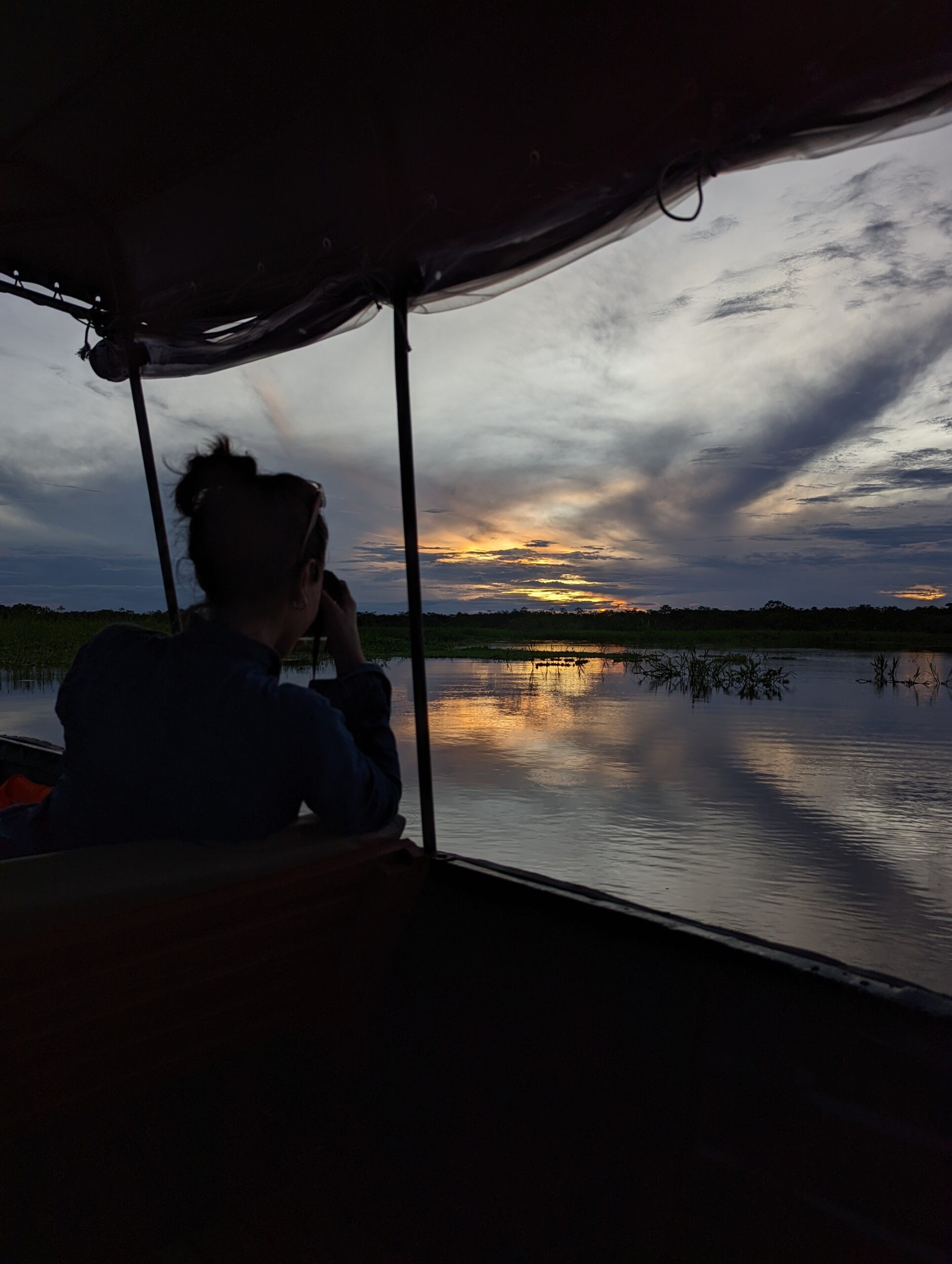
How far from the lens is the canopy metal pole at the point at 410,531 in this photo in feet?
6.02

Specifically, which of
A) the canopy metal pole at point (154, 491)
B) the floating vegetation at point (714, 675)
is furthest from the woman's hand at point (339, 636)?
the floating vegetation at point (714, 675)

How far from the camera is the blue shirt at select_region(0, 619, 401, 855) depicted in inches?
38.8

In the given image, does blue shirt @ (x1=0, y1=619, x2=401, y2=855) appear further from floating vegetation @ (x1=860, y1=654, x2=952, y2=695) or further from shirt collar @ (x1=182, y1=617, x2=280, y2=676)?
floating vegetation @ (x1=860, y1=654, x2=952, y2=695)

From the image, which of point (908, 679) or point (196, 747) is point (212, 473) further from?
point (908, 679)

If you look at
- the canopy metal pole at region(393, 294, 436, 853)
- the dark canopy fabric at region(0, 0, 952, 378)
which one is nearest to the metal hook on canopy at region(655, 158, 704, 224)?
the dark canopy fabric at region(0, 0, 952, 378)

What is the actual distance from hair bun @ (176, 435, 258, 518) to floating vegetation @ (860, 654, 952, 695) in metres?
16.1

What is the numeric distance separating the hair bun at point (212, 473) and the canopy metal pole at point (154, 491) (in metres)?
1.48

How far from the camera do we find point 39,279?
2.45 metres

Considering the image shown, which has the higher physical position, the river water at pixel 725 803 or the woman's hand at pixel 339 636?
the woman's hand at pixel 339 636

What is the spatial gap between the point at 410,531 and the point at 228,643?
84 centimetres

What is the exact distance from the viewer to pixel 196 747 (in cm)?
99

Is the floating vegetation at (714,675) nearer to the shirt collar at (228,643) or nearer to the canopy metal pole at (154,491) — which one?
the canopy metal pole at (154,491)

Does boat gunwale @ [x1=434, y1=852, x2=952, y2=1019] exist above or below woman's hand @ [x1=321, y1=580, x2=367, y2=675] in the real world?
below

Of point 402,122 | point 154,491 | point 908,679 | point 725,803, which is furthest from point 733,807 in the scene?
point 908,679
